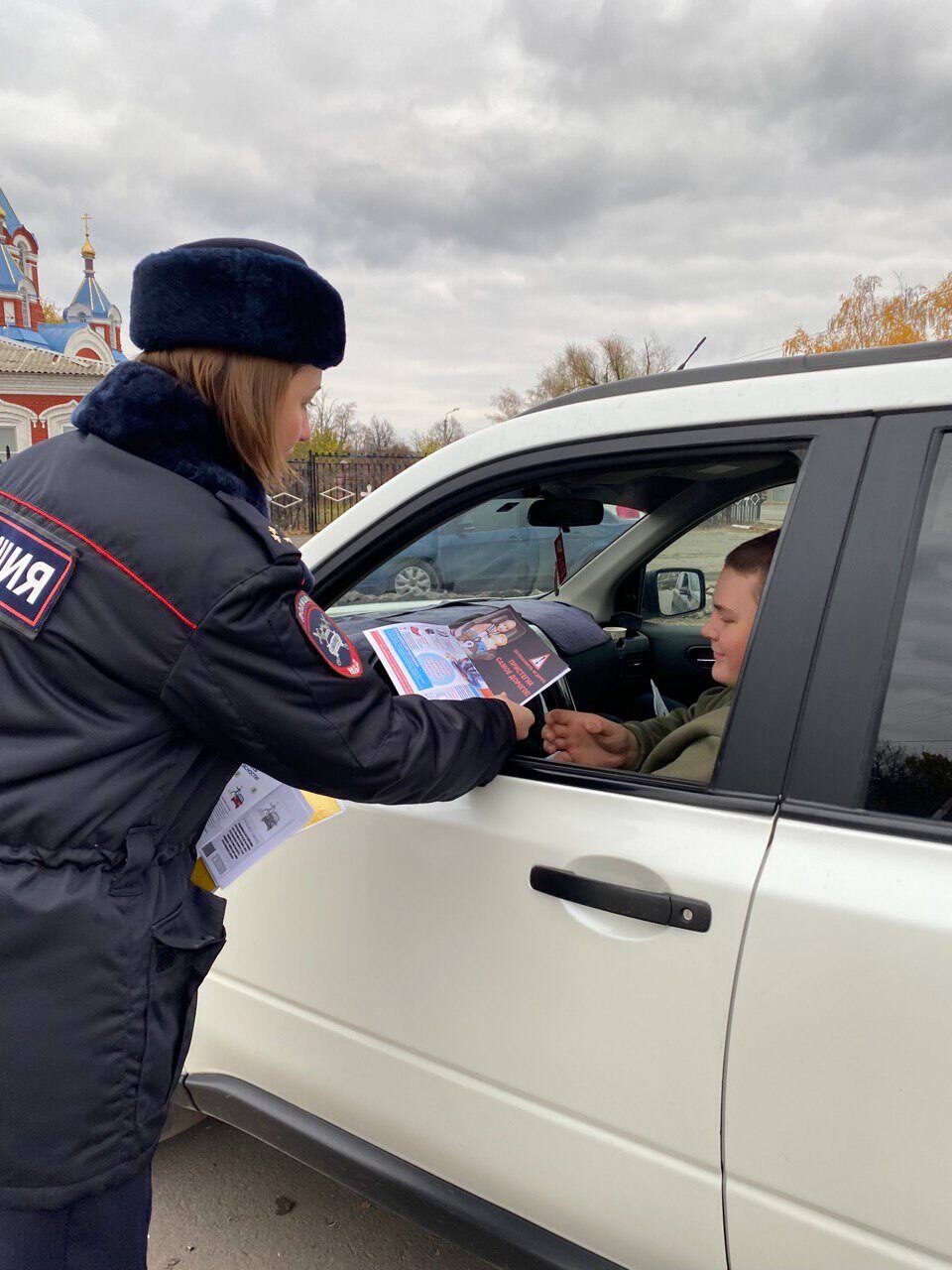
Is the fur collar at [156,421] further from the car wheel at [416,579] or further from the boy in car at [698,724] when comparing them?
the car wheel at [416,579]

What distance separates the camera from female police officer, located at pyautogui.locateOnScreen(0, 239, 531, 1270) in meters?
1.19

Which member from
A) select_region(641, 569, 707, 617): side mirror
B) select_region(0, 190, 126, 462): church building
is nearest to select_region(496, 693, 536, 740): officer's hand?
select_region(641, 569, 707, 617): side mirror

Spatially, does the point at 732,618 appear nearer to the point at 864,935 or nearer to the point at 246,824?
the point at 864,935

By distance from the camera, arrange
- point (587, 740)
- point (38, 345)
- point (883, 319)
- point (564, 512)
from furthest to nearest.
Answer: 1. point (38, 345)
2. point (883, 319)
3. point (564, 512)
4. point (587, 740)

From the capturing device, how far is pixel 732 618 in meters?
1.75

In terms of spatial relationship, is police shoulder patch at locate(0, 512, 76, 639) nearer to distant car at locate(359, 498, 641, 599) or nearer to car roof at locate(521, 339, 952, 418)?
car roof at locate(521, 339, 952, 418)

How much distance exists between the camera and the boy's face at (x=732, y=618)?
1.71 meters

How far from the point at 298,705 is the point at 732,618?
0.88 metres

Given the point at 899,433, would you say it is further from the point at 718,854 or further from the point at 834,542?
the point at 718,854

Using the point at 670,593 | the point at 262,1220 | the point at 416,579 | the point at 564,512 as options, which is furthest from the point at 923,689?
the point at 262,1220

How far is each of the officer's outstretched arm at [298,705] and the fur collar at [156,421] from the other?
18cm

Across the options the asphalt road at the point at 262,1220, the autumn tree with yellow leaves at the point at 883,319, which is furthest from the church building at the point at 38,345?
the asphalt road at the point at 262,1220

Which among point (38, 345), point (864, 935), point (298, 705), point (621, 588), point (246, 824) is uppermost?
point (38, 345)

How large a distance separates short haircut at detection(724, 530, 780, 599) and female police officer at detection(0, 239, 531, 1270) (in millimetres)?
746
